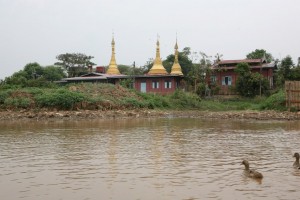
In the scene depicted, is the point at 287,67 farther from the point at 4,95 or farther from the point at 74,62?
the point at 74,62

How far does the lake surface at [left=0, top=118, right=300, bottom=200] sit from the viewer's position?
27.1 feet

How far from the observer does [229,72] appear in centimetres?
4716

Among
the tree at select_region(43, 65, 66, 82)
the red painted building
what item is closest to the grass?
the red painted building

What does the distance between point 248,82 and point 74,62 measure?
35.6 meters

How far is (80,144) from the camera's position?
50.6ft

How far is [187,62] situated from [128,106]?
24752mm

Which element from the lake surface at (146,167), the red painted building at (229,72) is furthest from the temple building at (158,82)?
the lake surface at (146,167)

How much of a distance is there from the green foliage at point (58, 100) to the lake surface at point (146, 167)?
16.6m

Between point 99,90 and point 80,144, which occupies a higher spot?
point 99,90

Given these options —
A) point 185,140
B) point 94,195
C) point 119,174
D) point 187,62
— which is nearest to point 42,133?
point 185,140

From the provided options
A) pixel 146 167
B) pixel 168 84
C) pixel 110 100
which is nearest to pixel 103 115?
pixel 110 100

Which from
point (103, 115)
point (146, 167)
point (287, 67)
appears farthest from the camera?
point (287, 67)

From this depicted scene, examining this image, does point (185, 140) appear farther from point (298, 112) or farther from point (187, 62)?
point (187, 62)

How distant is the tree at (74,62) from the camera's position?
6719 centimetres
